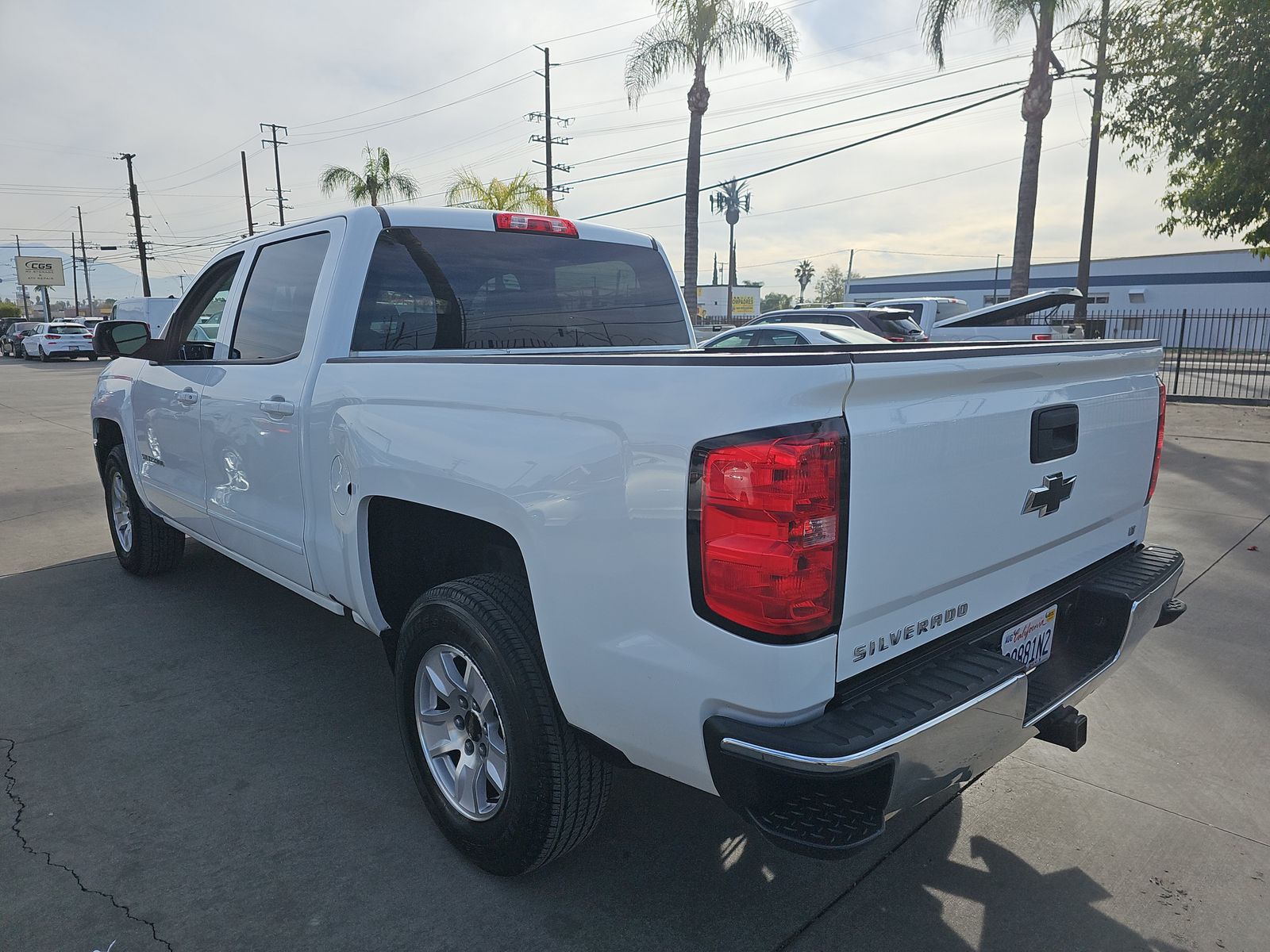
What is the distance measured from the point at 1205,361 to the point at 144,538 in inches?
1161

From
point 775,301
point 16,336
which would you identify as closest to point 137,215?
point 16,336

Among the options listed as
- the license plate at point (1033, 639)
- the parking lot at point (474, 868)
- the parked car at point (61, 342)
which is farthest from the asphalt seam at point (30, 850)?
the parked car at point (61, 342)

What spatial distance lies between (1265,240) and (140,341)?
14952mm

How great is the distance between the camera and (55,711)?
3.67 meters

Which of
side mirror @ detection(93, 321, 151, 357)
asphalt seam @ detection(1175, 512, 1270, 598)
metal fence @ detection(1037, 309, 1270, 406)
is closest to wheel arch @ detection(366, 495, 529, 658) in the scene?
metal fence @ detection(1037, 309, 1270, 406)

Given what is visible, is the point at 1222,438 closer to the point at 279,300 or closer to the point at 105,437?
the point at 279,300

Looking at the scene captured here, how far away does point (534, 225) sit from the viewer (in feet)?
12.2

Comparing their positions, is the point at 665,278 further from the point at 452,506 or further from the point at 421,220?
the point at 452,506

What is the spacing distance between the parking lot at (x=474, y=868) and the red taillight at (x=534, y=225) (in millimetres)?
2115

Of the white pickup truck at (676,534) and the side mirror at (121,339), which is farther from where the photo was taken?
the side mirror at (121,339)

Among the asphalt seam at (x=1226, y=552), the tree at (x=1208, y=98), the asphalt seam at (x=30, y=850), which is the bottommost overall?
the asphalt seam at (x=1226, y=552)

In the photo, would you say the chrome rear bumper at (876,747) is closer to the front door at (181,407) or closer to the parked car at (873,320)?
the front door at (181,407)

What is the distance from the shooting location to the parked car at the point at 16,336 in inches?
1580

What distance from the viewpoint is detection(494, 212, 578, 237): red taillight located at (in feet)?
12.0
